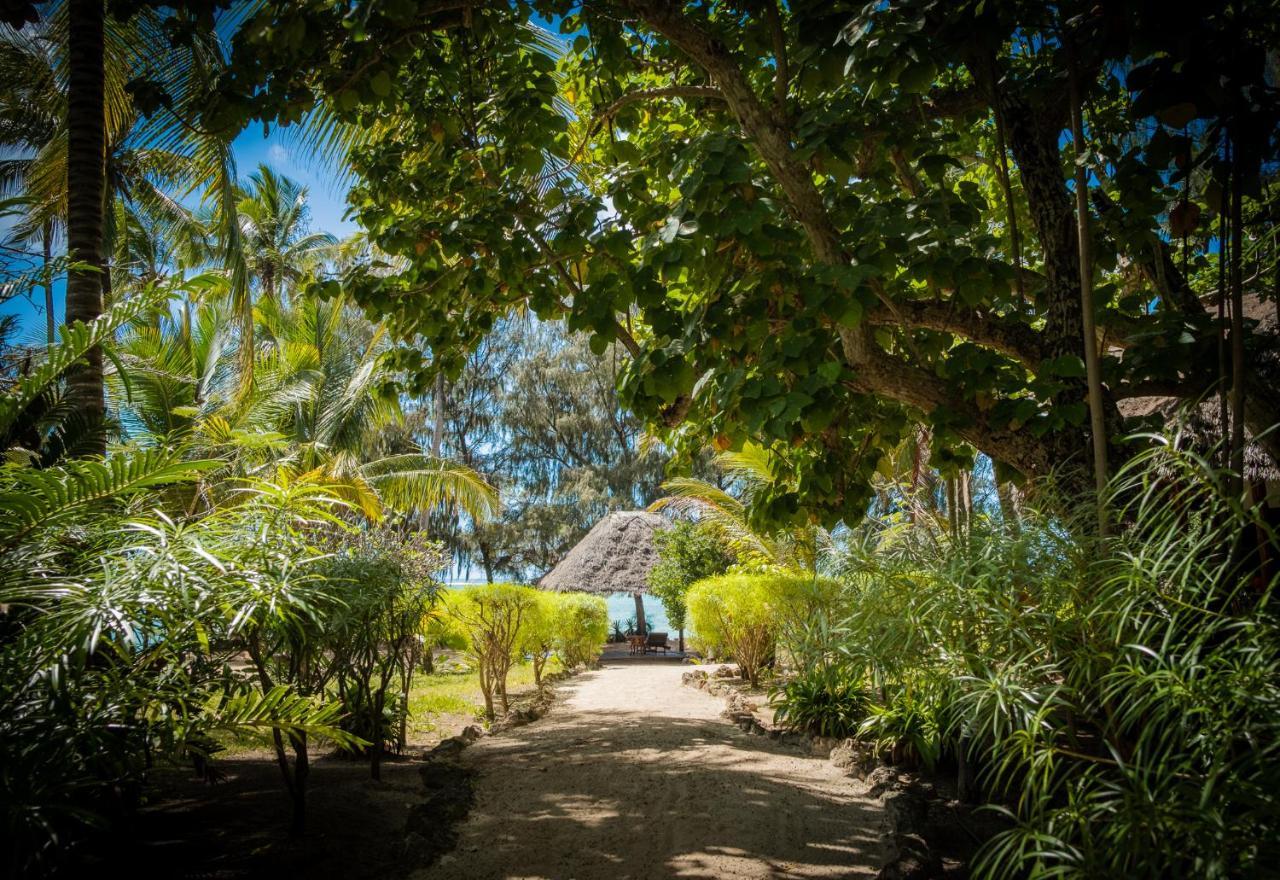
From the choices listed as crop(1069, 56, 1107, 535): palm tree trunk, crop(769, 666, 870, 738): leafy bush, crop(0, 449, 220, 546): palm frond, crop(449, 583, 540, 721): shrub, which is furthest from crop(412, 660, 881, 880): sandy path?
crop(1069, 56, 1107, 535): palm tree trunk

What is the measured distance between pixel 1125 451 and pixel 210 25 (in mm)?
4363

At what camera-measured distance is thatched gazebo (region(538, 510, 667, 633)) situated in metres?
17.7

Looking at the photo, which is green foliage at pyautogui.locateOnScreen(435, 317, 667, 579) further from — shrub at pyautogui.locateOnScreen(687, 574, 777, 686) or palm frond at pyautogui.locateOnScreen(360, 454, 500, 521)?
shrub at pyautogui.locateOnScreen(687, 574, 777, 686)

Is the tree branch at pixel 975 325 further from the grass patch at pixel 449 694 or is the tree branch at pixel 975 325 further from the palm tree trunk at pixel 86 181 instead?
the grass patch at pixel 449 694

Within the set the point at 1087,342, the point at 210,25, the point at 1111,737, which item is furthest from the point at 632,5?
the point at 1111,737

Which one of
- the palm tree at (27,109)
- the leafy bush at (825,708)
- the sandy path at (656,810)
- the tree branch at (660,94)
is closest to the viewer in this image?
the sandy path at (656,810)

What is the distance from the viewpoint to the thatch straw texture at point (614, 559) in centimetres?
1770

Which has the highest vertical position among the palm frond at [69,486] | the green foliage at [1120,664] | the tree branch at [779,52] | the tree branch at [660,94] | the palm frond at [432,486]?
the tree branch at [660,94]

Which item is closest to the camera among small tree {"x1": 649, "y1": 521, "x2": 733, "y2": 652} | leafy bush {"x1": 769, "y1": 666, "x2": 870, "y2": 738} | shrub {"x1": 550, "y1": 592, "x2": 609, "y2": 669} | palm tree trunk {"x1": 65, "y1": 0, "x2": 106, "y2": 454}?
palm tree trunk {"x1": 65, "y1": 0, "x2": 106, "y2": 454}

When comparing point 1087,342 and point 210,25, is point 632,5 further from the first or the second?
point 1087,342

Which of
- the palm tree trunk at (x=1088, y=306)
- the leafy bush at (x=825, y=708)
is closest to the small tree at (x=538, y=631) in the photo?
the leafy bush at (x=825, y=708)

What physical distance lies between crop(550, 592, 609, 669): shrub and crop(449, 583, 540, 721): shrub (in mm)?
2325

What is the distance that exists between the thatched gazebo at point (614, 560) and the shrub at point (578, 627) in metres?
1.01

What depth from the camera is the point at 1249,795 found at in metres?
1.58
